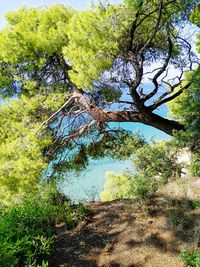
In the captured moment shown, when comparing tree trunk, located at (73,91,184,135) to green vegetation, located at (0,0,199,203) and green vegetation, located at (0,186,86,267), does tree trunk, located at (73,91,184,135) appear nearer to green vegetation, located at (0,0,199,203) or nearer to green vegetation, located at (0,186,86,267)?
green vegetation, located at (0,0,199,203)

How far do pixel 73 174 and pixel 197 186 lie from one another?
585 cm

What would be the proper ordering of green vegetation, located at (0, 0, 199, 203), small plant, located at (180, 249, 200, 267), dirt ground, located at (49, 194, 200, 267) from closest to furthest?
small plant, located at (180, 249, 200, 267)
dirt ground, located at (49, 194, 200, 267)
green vegetation, located at (0, 0, 199, 203)

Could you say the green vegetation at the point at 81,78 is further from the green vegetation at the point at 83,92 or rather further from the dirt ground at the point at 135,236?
the dirt ground at the point at 135,236

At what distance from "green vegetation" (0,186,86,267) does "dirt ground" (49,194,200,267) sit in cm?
19

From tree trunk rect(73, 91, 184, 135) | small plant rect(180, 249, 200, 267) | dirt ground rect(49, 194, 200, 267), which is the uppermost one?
tree trunk rect(73, 91, 184, 135)

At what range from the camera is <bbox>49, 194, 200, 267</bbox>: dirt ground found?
13.0 ft

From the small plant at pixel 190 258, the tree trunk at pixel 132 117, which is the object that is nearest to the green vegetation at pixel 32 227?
the small plant at pixel 190 258

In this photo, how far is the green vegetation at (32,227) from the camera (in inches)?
133

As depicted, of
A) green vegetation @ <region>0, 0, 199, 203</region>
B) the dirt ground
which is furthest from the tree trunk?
the dirt ground

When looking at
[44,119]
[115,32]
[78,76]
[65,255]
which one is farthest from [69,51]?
[65,255]

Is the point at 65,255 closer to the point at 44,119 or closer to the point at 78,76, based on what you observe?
the point at 78,76

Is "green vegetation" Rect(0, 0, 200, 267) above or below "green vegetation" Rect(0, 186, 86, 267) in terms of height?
above

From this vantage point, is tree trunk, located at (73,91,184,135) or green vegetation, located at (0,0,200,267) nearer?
green vegetation, located at (0,0,200,267)

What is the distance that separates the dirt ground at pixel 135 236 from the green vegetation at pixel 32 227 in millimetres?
191
